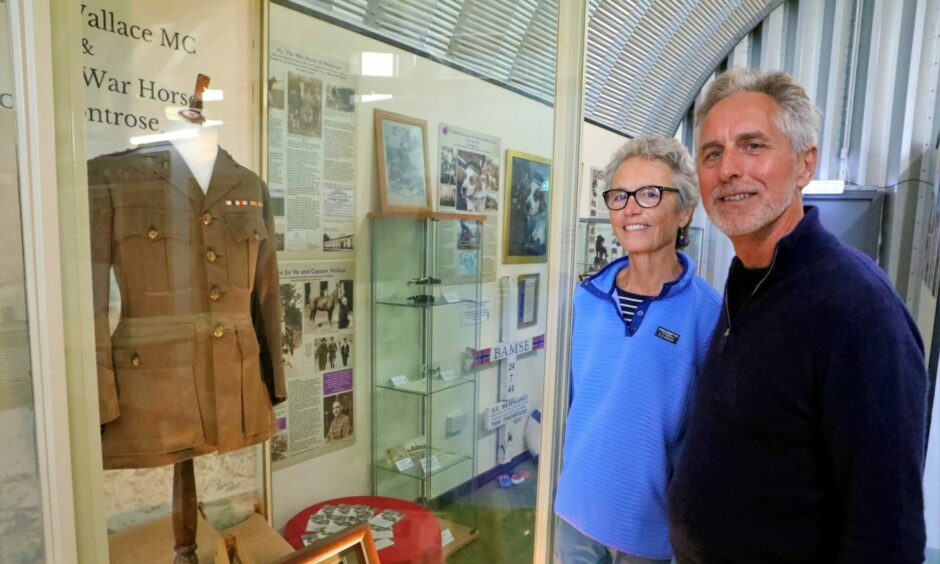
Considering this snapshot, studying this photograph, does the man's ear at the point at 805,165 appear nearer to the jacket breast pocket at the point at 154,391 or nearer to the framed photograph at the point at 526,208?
the framed photograph at the point at 526,208

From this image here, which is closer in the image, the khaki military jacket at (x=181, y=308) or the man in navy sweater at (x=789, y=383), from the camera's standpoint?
the man in navy sweater at (x=789, y=383)

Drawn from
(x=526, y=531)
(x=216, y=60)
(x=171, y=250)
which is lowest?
(x=526, y=531)

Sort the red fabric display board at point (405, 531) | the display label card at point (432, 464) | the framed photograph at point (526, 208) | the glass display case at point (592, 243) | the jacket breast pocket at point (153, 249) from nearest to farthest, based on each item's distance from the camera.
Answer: the jacket breast pocket at point (153, 249)
the framed photograph at point (526, 208)
the red fabric display board at point (405, 531)
the display label card at point (432, 464)
the glass display case at point (592, 243)

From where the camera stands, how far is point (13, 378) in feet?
2.90

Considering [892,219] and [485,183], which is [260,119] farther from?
[892,219]

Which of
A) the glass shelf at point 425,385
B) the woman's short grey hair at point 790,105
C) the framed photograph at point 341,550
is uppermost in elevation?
the woman's short grey hair at point 790,105

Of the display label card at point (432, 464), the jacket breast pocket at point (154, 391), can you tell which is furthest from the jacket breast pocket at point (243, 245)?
the display label card at point (432, 464)

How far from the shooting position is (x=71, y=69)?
34.9 inches

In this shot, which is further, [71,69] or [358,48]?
[358,48]

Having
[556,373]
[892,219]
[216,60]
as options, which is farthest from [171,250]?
[892,219]

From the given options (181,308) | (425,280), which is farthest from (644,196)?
(181,308)

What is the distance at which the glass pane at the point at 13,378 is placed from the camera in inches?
33.2

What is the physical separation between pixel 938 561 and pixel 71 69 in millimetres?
3548

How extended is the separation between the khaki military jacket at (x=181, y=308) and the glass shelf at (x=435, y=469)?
68 centimetres
